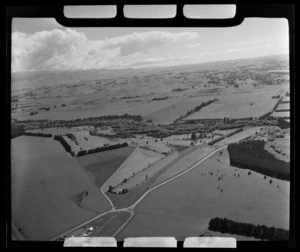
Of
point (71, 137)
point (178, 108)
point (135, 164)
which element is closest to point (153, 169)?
point (135, 164)

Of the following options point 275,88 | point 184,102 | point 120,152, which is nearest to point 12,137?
point 120,152

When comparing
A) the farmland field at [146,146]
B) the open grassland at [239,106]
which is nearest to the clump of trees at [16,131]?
the farmland field at [146,146]

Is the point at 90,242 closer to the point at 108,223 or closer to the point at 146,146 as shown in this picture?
the point at 108,223

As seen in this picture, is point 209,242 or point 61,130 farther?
point 61,130

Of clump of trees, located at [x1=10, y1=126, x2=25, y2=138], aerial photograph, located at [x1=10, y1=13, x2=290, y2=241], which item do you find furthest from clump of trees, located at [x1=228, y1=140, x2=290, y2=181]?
clump of trees, located at [x1=10, y1=126, x2=25, y2=138]

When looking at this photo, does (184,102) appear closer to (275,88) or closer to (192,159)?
(192,159)

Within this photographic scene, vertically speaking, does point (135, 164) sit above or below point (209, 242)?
above

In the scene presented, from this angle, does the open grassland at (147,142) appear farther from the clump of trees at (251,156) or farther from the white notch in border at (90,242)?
the white notch in border at (90,242)
